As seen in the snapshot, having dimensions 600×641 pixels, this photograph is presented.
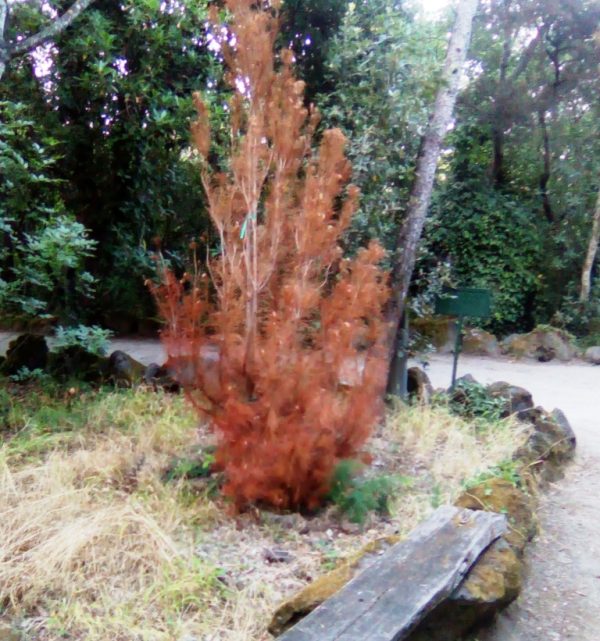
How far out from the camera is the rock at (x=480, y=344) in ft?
42.9

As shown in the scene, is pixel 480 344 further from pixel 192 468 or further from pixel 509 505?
pixel 192 468

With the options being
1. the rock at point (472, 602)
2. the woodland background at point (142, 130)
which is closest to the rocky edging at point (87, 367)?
the woodland background at point (142, 130)

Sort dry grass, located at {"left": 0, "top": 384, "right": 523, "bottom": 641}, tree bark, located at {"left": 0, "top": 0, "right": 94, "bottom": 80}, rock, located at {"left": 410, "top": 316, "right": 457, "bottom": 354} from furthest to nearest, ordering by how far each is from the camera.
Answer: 1. rock, located at {"left": 410, "top": 316, "right": 457, "bottom": 354}
2. tree bark, located at {"left": 0, "top": 0, "right": 94, "bottom": 80}
3. dry grass, located at {"left": 0, "top": 384, "right": 523, "bottom": 641}

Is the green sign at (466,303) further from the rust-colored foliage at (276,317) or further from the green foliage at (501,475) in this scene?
the rust-colored foliage at (276,317)

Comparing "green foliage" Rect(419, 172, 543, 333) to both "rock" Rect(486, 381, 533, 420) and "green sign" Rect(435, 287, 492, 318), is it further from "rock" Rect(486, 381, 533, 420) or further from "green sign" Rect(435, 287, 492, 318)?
"rock" Rect(486, 381, 533, 420)

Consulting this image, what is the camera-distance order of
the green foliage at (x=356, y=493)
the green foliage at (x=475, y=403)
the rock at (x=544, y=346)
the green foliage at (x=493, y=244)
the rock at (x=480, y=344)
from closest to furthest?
the green foliage at (x=356, y=493) → the green foliage at (x=475, y=403) → the rock at (x=544, y=346) → the rock at (x=480, y=344) → the green foliage at (x=493, y=244)

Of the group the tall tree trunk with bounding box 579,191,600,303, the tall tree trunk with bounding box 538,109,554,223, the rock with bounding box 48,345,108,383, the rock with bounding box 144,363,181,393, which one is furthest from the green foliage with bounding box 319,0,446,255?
the tall tree trunk with bounding box 538,109,554,223

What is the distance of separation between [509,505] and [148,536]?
2153 millimetres

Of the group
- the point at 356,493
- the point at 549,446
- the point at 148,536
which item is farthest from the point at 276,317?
the point at 549,446

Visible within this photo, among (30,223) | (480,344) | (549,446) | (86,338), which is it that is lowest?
(480,344)

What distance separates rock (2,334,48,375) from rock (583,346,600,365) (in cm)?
927

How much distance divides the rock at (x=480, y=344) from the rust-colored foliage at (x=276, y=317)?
9025 mm

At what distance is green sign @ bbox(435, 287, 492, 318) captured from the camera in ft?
23.0

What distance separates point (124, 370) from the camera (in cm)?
737
